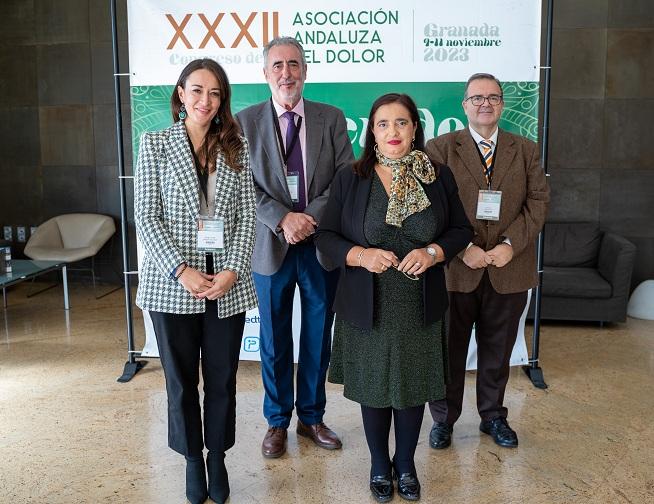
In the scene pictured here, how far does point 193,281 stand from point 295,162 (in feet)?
3.05

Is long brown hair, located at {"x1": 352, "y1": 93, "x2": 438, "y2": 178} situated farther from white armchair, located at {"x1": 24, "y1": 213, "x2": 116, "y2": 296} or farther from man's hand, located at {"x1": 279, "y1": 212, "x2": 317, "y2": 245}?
white armchair, located at {"x1": 24, "y1": 213, "x2": 116, "y2": 296}

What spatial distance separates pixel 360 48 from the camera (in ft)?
13.3

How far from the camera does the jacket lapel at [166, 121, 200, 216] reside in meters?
2.40

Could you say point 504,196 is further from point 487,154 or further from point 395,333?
point 395,333

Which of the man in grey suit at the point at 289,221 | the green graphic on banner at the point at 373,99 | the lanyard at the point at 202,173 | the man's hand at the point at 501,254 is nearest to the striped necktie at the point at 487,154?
the man's hand at the point at 501,254

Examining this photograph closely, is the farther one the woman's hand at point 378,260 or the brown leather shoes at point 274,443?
the brown leather shoes at point 274,443

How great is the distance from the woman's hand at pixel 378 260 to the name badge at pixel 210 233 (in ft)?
1.73

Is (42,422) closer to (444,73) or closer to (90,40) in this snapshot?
(444,73)

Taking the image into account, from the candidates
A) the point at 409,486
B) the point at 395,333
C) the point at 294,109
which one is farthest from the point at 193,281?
the point at 409,486

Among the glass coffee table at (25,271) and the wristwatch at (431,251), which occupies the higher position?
the wristwatch at (431,251)

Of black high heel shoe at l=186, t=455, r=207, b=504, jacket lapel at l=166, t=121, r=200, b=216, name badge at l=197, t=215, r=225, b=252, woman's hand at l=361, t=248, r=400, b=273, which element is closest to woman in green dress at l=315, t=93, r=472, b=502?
woman's hand at l=361, t=248, r=400, b=273

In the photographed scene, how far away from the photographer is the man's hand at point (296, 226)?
291 cm

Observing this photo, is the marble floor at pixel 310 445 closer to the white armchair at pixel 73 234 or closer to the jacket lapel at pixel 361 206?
the jacket lapel at pixel 361 206

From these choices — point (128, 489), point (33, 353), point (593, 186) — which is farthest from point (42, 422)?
point (593, 186)
